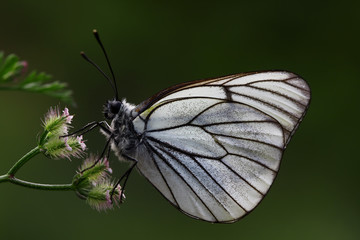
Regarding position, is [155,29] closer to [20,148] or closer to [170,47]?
[170,47]

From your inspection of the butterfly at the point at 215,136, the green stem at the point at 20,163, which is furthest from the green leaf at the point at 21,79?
the butterfly at the point at 215,136

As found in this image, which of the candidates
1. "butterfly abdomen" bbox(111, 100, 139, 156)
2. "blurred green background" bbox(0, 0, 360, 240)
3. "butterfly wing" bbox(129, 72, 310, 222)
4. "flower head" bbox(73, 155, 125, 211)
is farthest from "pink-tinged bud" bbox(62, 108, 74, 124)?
"blurred green background" bbox(0, 0, 360, 240)

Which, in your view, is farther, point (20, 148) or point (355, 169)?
point (355, 169)

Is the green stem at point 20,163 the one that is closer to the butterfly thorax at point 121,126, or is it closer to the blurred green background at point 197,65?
the butterfly thorax at point 121,126

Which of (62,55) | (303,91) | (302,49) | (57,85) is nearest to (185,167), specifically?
(303,91)

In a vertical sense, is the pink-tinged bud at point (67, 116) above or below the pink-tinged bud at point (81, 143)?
above

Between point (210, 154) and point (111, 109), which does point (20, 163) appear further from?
point (210, 154)

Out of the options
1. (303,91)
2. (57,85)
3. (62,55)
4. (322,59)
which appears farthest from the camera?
(322,59)

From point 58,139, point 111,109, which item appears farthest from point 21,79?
point 111,109
